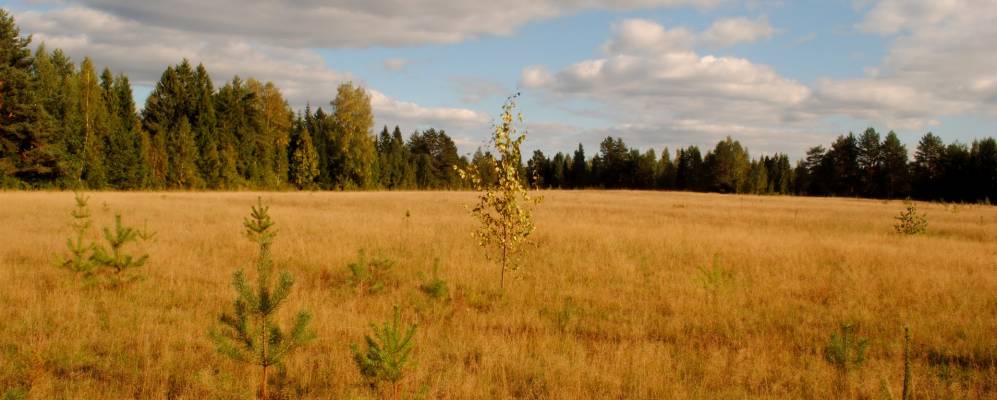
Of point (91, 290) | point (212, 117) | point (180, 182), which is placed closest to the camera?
point (91, 290)

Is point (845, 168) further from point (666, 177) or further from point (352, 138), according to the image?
point (352, 138)

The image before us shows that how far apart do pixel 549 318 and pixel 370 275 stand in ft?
12.6

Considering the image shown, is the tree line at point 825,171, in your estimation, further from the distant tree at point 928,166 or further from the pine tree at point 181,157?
the pine tree at point 181,157

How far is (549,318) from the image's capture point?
842 cm

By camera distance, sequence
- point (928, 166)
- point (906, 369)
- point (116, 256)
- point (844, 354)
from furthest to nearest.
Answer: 1. point (928, 166)
2. point (116, 256)
3. point (844, 354)
4. point (906, 369)

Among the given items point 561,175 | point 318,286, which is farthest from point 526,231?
point 561,175

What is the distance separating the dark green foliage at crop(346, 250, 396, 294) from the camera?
976 cm

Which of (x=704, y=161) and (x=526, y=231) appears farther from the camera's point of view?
(x=704, y=161)

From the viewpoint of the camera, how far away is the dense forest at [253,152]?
41938mm

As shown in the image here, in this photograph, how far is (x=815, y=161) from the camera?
83.0 metres

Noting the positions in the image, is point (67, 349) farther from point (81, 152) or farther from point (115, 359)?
point (81, 152)

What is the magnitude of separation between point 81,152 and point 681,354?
52.9 metres

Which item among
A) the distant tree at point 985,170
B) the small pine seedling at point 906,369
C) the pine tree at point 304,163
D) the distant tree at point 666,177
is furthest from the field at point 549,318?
the distant tree at point 666,177

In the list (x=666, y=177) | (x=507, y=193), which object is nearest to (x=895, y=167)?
(x=666, y=177)
